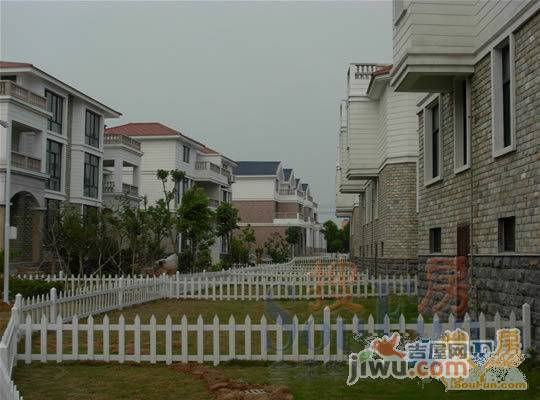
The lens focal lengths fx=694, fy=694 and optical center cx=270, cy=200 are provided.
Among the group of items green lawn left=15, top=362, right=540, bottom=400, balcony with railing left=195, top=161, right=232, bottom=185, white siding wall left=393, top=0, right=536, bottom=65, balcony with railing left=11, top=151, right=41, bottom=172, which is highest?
balcony with railing left=195, top=161, right=232, bottom=185

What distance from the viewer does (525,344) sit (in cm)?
980

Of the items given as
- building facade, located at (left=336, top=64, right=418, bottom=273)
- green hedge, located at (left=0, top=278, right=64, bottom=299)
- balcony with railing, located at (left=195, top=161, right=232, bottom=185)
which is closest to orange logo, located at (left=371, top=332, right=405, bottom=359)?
green hedge, located at (left=0, top=278, right=64, bottom=299)

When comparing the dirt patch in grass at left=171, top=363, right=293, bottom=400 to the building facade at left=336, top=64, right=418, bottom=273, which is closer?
the dirt patch in grass at left=171, top=363, right=293, bottom=400

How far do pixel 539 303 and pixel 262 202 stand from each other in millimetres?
74228

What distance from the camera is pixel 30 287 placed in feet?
64.5

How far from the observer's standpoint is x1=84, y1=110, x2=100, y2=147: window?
38.3m

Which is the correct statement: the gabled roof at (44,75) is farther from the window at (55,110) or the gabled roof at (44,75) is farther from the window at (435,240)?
the window at (435,240)

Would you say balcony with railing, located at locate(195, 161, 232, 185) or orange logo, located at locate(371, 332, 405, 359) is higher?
balcony with railing, located at locate(195, 161, 232, 185)

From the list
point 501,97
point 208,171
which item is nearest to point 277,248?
point 208,171

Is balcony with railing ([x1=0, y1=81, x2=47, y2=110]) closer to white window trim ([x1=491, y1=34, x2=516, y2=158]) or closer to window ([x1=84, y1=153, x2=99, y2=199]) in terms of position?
window ([x1=84, y1=153, x2=99, y2=199])

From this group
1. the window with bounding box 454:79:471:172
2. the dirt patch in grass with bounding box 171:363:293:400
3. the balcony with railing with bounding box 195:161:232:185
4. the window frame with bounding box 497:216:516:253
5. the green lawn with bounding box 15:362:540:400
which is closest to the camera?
the dirt patch in grass with bounding box 171:363:293:400

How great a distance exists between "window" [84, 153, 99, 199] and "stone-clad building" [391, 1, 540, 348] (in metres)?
26.4

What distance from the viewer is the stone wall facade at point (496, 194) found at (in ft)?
32.1

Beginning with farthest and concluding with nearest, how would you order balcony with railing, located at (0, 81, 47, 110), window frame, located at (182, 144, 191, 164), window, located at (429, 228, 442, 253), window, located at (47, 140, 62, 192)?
window frame, located at (182, 144, 191, 164)
window, located at (47, 140, 62, 192)
balcony with railing, located at (0, 81, 47, 110)
window, located at (429, 228, 442, 253)
